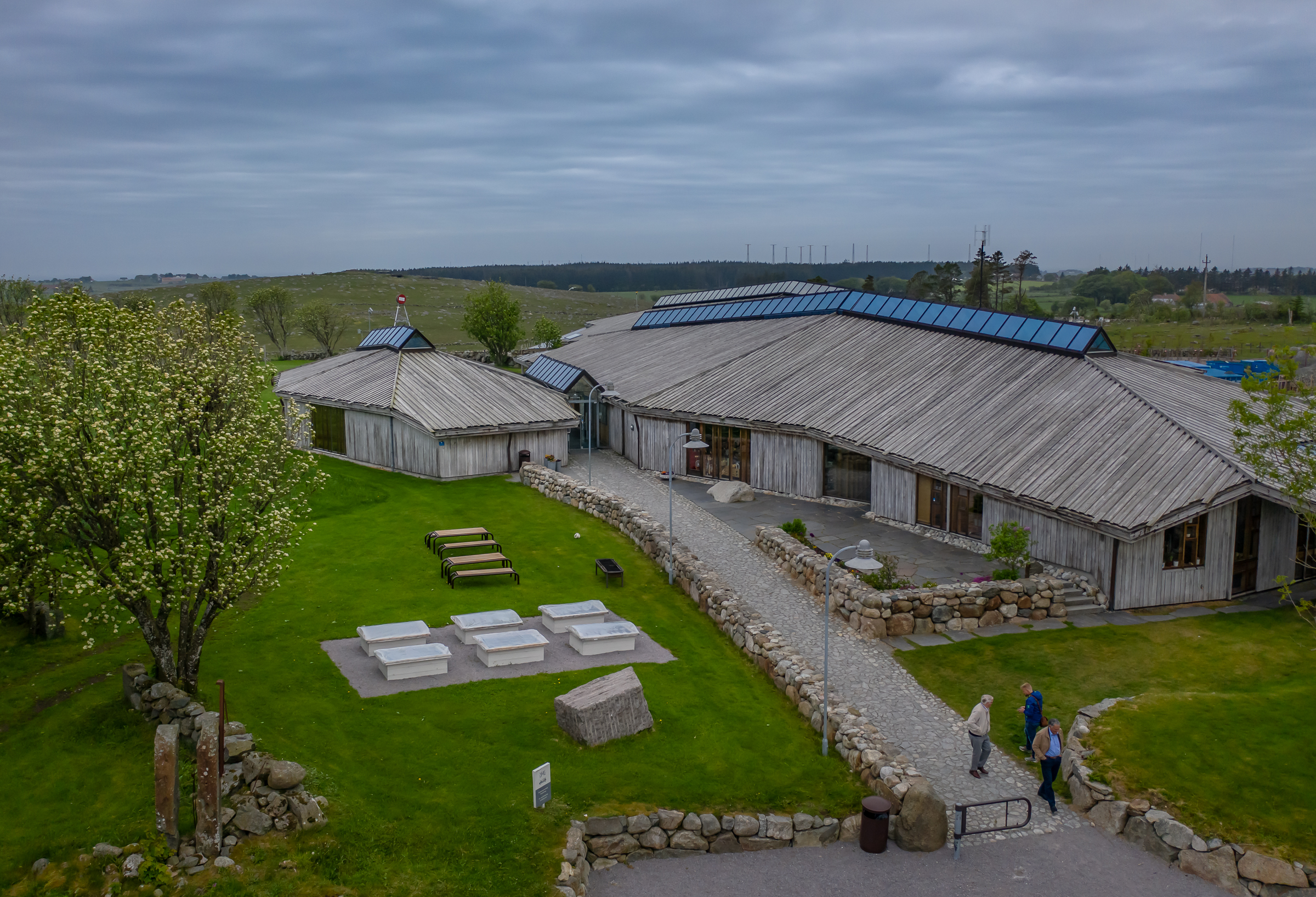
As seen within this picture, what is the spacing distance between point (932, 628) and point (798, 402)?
1614cm

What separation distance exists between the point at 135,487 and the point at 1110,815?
18.9 meters

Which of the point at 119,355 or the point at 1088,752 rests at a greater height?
the point at 119,355

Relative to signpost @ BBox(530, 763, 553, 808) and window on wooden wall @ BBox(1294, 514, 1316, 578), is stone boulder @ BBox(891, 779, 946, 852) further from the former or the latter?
window on wooden wall @ BBox(1294, 514, 1316, 578)

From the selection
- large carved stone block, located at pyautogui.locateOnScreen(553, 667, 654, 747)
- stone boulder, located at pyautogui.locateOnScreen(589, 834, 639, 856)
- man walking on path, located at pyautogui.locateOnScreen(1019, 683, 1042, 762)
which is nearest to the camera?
stone boulder, located at pyautogui.locateOnScreen(589, 834, 639, 856)

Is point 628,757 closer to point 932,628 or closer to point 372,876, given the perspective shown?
point 372,876

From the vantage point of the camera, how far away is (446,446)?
41656mm

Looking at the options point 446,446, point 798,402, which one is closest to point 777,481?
point 798,402

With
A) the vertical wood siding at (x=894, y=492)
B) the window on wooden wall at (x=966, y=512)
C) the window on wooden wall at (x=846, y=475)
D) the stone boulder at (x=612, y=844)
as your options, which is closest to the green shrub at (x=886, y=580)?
the window on wooden wall at (x=966, y=512)

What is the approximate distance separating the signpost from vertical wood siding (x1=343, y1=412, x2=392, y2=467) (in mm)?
29019

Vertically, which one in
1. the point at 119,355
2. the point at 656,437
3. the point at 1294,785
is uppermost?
the point at 119,355

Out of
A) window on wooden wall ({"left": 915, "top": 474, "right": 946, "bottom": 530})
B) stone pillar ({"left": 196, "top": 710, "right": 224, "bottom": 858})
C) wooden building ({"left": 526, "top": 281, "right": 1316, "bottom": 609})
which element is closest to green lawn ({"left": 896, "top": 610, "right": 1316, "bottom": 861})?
wooden building ({"left": 526, "top": 281, "right": 1316, "bottom": 609})

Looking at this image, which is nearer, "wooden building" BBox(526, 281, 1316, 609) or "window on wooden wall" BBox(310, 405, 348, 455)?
"wooden building" BBox(526, 281, 1316, 609)

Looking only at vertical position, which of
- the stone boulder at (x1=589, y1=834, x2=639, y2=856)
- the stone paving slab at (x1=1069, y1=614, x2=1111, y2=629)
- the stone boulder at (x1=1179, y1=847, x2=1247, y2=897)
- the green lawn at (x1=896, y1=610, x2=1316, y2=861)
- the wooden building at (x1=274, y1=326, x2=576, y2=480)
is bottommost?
the stone boulder at (x1=1179, y1=847, x2=1247, y2=897)

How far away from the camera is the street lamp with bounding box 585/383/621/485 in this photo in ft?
145
